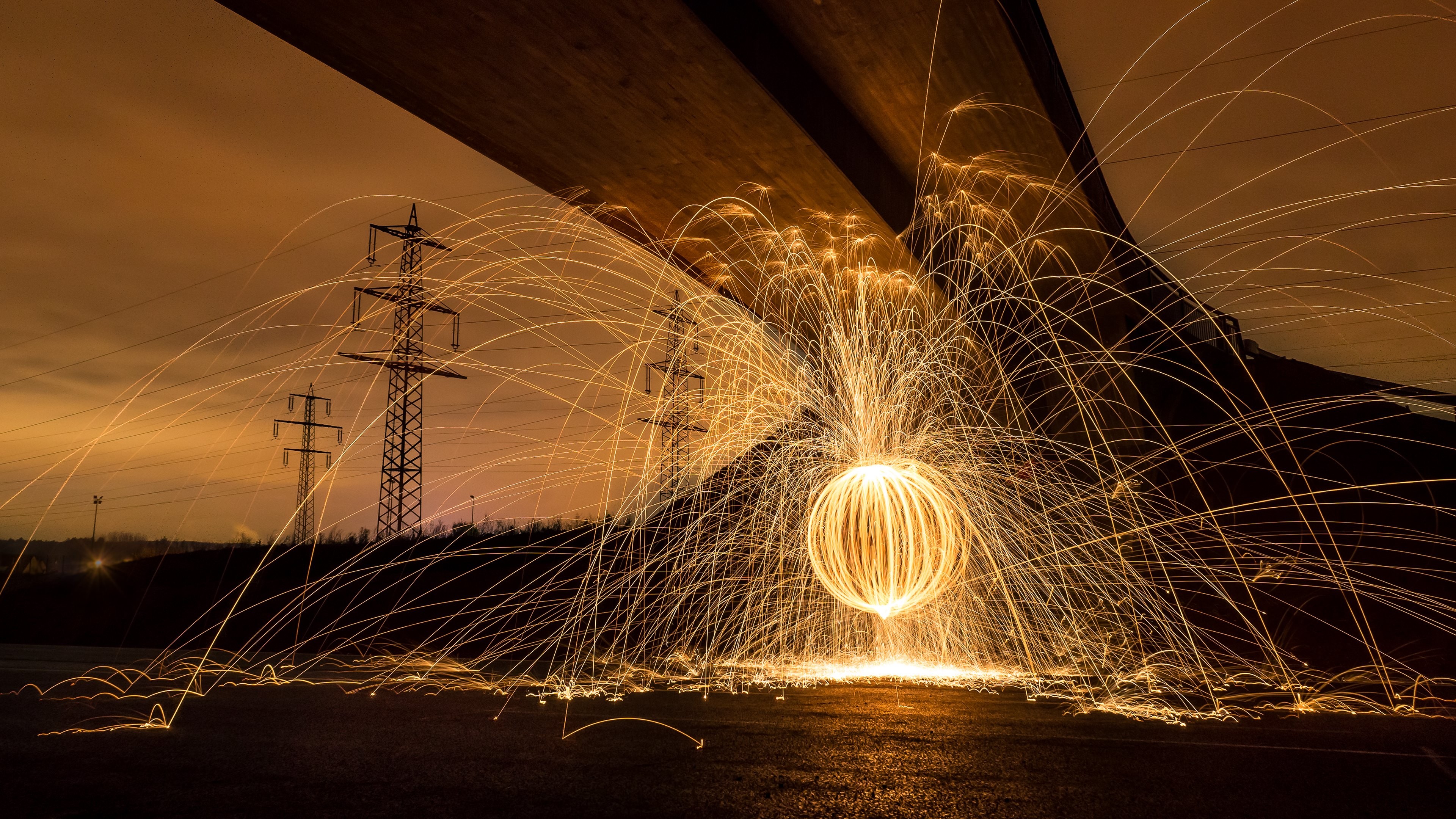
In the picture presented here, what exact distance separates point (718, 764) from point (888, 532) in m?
4.56

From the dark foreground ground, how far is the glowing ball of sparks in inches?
83.8

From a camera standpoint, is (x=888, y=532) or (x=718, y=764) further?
(x=888, y=532)

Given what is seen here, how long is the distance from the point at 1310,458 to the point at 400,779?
25.3 metres

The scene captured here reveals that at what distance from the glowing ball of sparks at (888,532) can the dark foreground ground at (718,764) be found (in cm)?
213

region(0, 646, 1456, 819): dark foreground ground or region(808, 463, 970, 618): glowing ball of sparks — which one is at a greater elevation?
region(808, 463, 970, 618): glowing ball of sparks

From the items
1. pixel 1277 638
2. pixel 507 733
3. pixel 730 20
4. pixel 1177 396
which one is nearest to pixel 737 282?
pixel 730 20

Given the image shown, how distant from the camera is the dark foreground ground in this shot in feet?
12.3

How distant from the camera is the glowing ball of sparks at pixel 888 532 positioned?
30.7ft

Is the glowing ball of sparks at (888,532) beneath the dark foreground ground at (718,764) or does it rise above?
above

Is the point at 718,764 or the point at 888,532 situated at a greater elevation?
the point at 888,532

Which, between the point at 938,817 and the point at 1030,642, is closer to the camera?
the point at 938,817

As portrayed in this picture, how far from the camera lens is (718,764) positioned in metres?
4.65

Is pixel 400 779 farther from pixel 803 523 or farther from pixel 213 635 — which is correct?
pixel 213 635

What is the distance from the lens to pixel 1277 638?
16.0 meters
